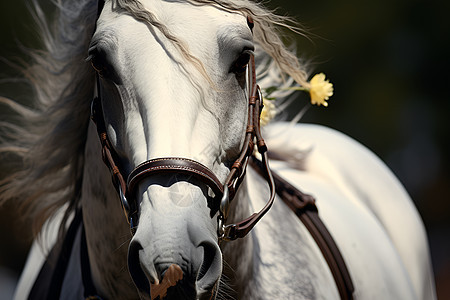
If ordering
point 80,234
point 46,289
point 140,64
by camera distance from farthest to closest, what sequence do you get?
point 46,289
point 80,234
point 140,64

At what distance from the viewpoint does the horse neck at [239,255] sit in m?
1.96

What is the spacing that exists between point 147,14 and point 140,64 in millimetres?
160

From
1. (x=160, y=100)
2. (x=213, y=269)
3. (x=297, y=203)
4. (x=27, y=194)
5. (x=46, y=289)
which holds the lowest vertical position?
(x=46, y=289)

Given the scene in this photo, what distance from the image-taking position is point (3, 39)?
23.1ft

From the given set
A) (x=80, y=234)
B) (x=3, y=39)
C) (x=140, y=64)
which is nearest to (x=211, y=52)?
(x=140, y=64)

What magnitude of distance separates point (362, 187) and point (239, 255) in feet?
4.79

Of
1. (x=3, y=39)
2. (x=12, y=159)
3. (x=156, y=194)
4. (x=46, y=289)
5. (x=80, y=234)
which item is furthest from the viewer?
(x=3, y=39)

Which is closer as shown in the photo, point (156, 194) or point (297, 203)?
point (156, 194)

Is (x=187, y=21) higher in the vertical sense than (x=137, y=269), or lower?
higher

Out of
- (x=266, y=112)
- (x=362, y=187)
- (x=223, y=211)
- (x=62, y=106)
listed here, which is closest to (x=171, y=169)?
(x=223, y=211)

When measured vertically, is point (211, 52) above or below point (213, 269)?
above

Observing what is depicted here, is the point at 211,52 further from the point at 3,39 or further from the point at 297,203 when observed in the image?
the point at 3,39

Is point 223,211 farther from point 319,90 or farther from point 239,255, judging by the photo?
point 319,90

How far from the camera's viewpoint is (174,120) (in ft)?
5.35
